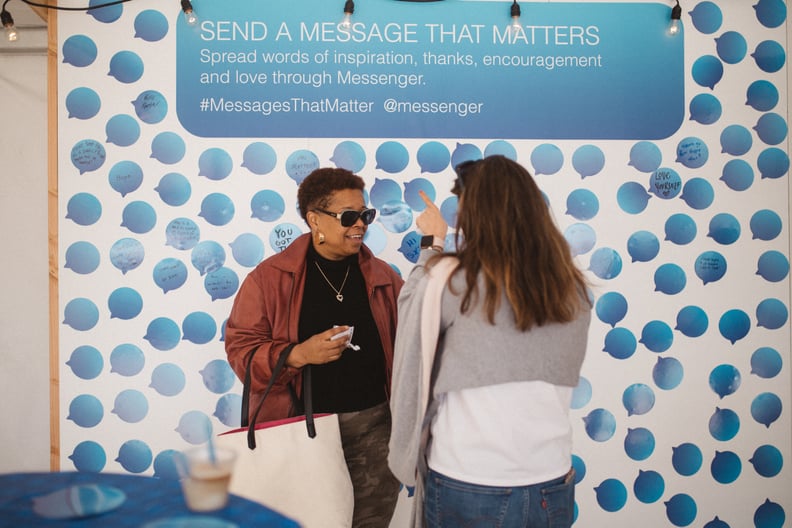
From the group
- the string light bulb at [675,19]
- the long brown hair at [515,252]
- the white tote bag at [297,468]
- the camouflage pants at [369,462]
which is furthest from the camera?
the string light bulb at [675,19]

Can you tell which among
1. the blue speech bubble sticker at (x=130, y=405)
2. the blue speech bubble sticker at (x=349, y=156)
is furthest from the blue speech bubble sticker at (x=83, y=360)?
the blue speech bubble sticker at (x=349, y=156)

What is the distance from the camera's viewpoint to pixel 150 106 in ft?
9.27

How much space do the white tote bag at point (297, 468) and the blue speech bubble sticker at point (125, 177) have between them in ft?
4.59

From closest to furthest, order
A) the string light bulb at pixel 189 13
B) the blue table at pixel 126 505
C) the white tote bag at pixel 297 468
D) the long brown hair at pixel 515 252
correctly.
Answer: the blue table at pixel 126 505, the long brown hair at pixel 515 252, the white tote bag at pixel 297 468, the string light bulb at pixel 189 13

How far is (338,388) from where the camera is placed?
2.22m

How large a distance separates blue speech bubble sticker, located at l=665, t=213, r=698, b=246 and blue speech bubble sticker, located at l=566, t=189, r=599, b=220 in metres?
0.37

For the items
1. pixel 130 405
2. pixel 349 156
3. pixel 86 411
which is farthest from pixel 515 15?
pixel 86 411

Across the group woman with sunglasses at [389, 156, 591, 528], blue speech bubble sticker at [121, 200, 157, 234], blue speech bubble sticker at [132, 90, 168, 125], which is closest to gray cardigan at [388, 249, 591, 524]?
woman with sunglasses at [389, 156, 591, 528]

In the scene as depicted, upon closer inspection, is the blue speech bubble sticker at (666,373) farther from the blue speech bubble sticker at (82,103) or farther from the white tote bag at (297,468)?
the blue speech bubble sticker at (82,103)

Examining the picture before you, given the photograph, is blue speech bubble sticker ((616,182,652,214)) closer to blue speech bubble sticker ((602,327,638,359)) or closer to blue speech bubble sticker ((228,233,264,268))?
blue speech bubble sticker ((602,327,638,359))

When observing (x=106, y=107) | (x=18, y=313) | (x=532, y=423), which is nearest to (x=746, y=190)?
(x=532, y=423)

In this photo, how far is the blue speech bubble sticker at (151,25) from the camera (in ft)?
9.28

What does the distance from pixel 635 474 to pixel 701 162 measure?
1.57 meters

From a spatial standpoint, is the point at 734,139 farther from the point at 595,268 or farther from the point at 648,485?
the point at 648,485
